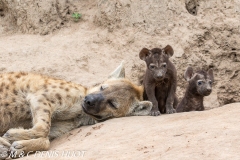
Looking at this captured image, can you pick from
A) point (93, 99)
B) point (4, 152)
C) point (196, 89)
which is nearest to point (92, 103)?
point (93, 99)

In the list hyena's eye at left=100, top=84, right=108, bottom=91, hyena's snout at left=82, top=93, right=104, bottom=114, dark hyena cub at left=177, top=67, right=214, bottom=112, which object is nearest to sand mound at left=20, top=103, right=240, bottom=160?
hyena's snout at left=82, top=93, right=104, bottom=114

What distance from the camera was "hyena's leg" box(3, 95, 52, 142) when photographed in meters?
4.47

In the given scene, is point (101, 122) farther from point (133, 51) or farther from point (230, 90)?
point (230, 90)

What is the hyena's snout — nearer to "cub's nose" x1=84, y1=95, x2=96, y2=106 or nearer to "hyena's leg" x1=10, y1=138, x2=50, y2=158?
"cub's nose" x1=84, y1=95, x2=96, y2=106

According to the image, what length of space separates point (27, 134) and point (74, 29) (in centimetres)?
302

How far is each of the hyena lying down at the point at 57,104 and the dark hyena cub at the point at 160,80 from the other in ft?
0.93

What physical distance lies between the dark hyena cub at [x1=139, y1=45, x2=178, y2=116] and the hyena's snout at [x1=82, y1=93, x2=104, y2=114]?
0.61m

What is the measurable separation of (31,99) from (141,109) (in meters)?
1.17

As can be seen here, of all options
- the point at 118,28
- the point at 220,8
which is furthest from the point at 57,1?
the point at 220,8

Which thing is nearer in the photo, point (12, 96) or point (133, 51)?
point (12, 96)

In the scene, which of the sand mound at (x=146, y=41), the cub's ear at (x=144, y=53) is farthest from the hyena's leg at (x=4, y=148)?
the sand mound at (x=146, y=41)

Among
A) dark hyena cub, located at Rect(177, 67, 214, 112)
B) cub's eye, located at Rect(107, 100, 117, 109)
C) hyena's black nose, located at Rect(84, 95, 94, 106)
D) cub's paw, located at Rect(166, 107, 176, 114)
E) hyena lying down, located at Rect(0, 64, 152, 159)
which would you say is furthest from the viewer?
dark hyena cub, located at Rect(177, 67, 214, 112)

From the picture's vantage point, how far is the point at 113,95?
205 inches

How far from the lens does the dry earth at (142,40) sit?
6.82 meters
